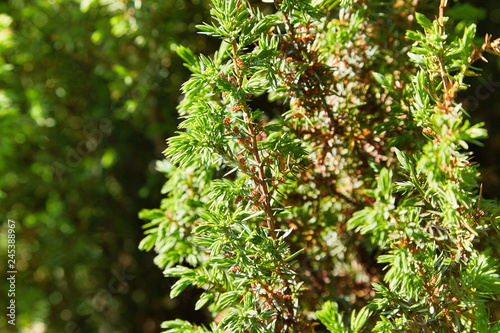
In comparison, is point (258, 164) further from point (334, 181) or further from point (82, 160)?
point (82, 160)

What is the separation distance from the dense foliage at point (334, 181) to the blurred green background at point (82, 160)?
25.1 inches

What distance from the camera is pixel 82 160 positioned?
156 centimetres

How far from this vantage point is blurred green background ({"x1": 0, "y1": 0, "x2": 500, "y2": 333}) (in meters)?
1.35

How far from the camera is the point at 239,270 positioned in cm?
57

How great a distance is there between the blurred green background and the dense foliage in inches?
25.1

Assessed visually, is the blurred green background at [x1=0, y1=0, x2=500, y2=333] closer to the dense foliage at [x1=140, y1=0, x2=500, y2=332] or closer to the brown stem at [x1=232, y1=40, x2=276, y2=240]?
the dense foliage at [x1=140, y1=0, x2=500, y2=332]

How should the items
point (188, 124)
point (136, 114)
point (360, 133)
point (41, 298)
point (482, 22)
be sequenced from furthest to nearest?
point (41, 298), point (136, 114), point (482, 22), point (360, 133), point (188, 124)

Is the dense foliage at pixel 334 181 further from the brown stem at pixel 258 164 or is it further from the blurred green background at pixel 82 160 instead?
the blurred green background at pixel 82 160

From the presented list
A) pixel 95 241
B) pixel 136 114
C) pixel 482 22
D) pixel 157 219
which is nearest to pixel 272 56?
pixel 157 219

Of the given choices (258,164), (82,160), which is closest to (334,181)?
(258,164)

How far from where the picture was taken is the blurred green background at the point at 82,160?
1.35 meters

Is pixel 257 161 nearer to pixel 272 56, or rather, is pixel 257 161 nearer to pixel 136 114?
pixel 272 56

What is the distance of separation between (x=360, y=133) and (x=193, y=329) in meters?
0.42

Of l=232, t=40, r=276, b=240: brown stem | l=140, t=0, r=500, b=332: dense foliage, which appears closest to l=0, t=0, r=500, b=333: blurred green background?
l=140, t=0, r=500, b=332: dense foliage
